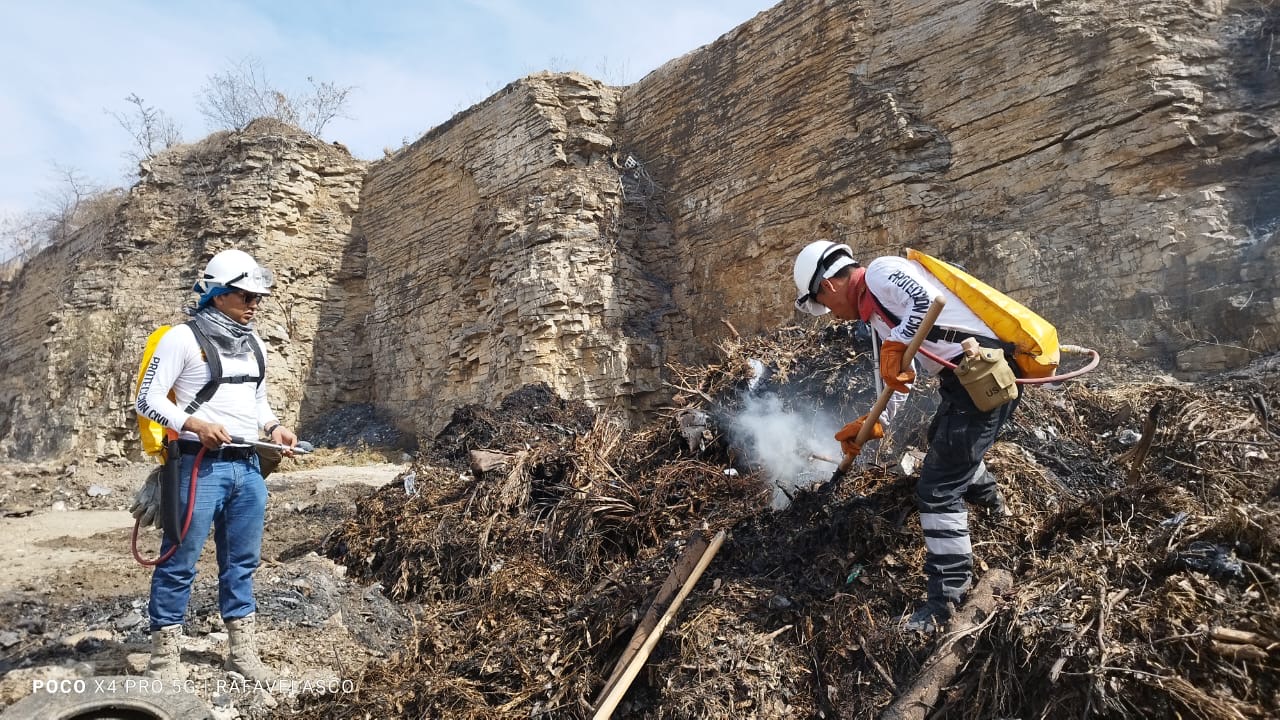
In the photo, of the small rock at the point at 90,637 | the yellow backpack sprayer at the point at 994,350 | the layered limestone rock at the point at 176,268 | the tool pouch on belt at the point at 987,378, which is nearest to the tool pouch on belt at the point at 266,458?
the small rock at the point at 90,637

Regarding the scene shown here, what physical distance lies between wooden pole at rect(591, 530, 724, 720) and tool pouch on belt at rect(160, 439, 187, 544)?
2058 mm

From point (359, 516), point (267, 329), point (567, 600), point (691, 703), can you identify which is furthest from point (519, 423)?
point (267, 329)

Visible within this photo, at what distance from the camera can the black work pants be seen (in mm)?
3146

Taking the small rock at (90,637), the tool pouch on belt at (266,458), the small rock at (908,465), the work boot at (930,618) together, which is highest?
the tool pouch on belt at (266,458)

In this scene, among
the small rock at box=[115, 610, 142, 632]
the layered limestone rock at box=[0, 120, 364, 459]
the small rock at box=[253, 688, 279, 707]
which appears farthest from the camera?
the layered limestone rock at box=[0, 120, 364, 459]

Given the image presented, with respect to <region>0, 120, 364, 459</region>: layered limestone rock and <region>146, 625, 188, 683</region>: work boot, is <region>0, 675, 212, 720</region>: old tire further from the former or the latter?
<region>0, 120, 364, 459</region>: layered limestone rock

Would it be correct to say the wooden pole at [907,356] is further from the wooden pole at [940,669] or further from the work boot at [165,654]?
the work boot at [165,654]

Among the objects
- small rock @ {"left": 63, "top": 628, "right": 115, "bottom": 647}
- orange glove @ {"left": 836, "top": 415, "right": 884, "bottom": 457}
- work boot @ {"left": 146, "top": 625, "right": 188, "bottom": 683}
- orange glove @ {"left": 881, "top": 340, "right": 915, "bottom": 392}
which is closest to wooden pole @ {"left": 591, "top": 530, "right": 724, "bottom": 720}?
orange glove @ {"left": 836, "top": 415, "right": 884, "bottom": 457}

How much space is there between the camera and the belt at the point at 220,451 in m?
A: 3.48

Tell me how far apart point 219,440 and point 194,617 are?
1382mm

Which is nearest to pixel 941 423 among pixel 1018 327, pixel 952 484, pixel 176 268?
pixel 952 484

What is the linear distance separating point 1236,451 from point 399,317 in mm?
12550

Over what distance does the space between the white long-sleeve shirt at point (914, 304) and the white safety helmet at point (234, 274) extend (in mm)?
2921

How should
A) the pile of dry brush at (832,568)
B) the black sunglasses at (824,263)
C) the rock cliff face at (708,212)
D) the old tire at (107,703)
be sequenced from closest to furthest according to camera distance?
1. the pile of dry brush at (832,568)
2. the old tire at (107,703)
3. the black sunglasses at (824,263)
4. the rock cliff face at (708,212)
